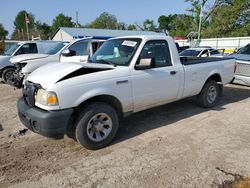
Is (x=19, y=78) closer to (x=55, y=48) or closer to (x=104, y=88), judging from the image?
(x=55, y=48)

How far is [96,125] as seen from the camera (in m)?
4.12

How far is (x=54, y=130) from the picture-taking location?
362 centimetres

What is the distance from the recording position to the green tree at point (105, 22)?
92.4m

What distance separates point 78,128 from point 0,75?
8.18 m

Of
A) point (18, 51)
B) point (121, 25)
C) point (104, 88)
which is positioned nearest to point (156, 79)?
point (104, 88)

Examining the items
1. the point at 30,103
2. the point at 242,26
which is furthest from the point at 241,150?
the point at 242,26

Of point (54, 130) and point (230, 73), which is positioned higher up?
point (230, 73)

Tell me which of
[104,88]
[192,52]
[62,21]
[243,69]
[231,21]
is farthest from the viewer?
[62,21]

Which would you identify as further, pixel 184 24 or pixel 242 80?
pixel 184 24

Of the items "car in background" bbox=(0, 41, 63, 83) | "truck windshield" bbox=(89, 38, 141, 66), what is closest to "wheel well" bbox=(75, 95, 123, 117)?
"truck windshield" bbox=(89, 38, 141, 66)

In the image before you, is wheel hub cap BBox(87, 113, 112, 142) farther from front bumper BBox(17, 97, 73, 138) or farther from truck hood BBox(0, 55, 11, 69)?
truck hood BBox(0, 55, 11, 69)

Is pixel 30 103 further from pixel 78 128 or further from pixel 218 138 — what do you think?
pixel 218 138

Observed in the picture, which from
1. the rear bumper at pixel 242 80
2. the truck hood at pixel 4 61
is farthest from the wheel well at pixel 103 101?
the truck hood at pixel 4 61

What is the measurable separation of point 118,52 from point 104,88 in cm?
106
